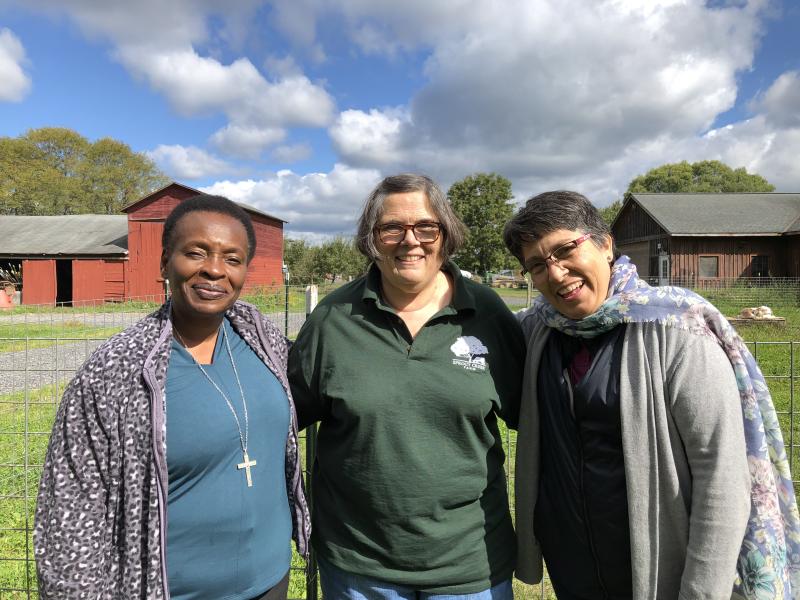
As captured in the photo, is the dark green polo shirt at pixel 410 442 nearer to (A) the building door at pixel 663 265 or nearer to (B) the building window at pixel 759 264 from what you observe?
(A) the building door at pixel 663 265

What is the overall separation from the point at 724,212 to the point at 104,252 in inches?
1376

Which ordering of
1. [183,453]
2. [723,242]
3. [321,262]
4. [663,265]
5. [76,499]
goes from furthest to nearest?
[321,262] < [663,265] < [723,242] < [183,453] < [76,499]

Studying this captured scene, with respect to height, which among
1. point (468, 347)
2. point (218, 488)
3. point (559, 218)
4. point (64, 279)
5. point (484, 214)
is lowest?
point (218, 488)

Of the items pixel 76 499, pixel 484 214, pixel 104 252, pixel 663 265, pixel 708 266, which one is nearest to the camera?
pixel 76 499

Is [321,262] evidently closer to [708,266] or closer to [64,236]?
[64,236]

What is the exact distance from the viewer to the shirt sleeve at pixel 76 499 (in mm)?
1637

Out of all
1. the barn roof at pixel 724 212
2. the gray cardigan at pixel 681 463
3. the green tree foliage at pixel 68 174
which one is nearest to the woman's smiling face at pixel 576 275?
the gray cardigan at pixel 681 463

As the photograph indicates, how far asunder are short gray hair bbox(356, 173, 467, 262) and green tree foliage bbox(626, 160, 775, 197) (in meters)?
75.0

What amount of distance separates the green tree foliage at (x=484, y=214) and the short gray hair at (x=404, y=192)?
42759 mm

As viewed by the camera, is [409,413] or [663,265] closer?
[409,413]

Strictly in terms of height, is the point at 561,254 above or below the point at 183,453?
above

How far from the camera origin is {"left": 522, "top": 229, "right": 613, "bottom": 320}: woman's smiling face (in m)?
1.94

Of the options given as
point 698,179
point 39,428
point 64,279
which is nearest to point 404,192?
point 39,428

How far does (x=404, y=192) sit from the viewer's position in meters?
2.28
